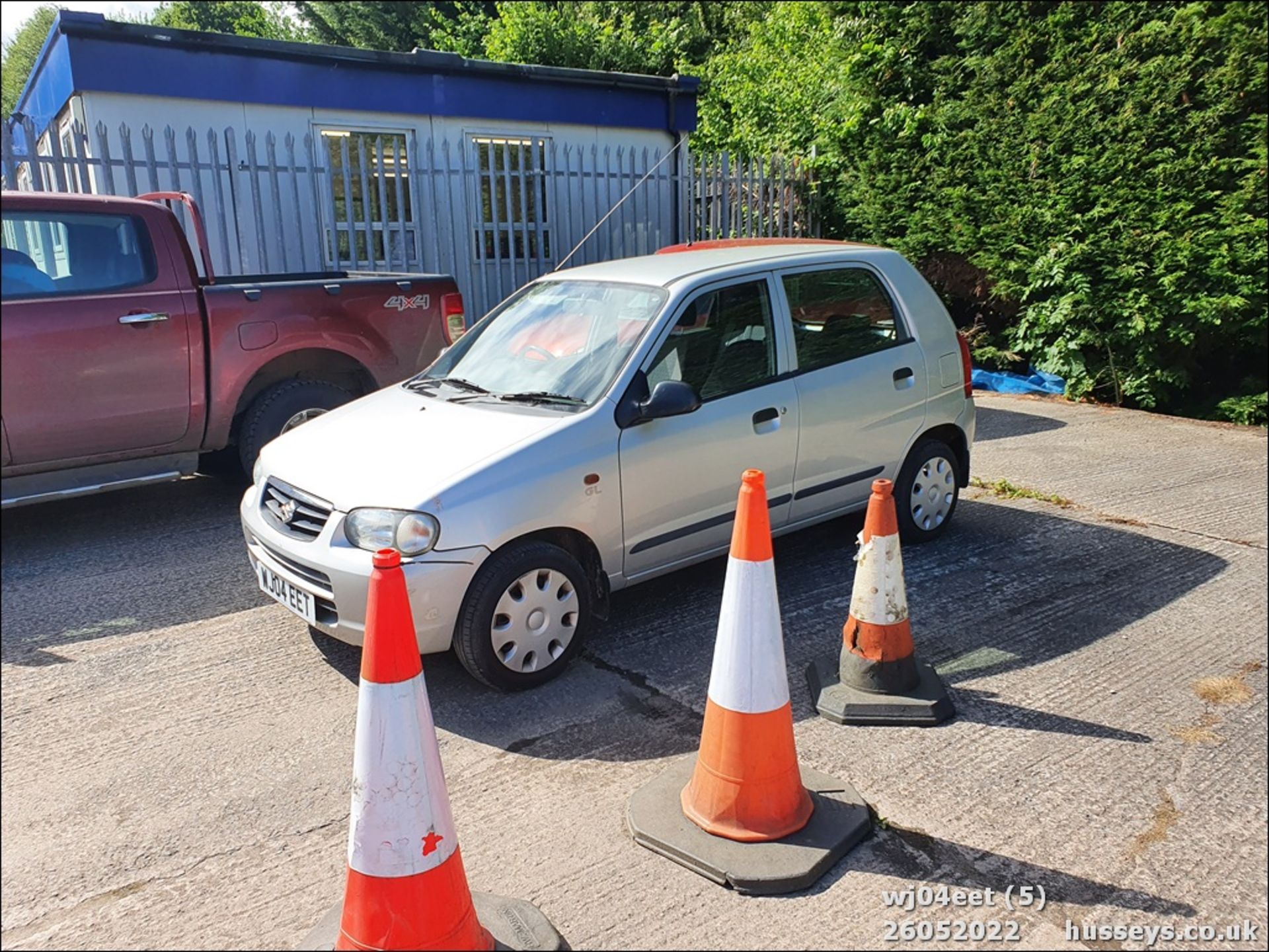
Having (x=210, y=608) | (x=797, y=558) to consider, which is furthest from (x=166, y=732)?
(x=797, y=558)

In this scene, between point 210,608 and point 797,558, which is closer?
point 210,608

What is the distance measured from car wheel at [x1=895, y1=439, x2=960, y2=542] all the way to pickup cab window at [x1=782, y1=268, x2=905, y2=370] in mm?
649

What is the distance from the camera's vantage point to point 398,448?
11.7 ft

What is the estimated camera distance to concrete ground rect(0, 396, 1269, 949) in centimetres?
168

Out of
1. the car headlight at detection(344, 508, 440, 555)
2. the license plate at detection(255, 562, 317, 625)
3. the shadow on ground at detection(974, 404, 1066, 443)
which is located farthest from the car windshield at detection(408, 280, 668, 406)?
the shadow on ground at detection(974, 404, 1066, 443)

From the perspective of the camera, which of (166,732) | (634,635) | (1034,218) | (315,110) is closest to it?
(166,732)

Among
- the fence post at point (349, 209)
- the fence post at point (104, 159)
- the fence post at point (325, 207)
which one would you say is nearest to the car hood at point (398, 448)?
the fence post at point (104, 159)

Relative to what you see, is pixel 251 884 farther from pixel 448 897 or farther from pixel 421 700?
pixel 421 700

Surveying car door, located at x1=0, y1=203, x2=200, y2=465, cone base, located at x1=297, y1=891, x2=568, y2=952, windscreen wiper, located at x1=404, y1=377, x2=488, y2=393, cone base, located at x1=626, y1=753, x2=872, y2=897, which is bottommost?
cone base, located at x1=626, y1=753, x2=872, y2=897

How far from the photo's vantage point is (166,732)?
262 centimetres

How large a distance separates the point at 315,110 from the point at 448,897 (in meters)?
9.85

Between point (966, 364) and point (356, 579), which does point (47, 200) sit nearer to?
point (356, 579)

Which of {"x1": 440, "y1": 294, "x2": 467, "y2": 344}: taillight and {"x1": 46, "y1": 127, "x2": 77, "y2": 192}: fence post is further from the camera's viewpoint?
{"x1": 46, "y1": 127, "x2": 77, "y2": 192}: fence post

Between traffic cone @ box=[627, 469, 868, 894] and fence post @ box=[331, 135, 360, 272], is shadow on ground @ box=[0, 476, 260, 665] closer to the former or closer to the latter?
traffic cone @ box=[627, 469, 868, 894]
